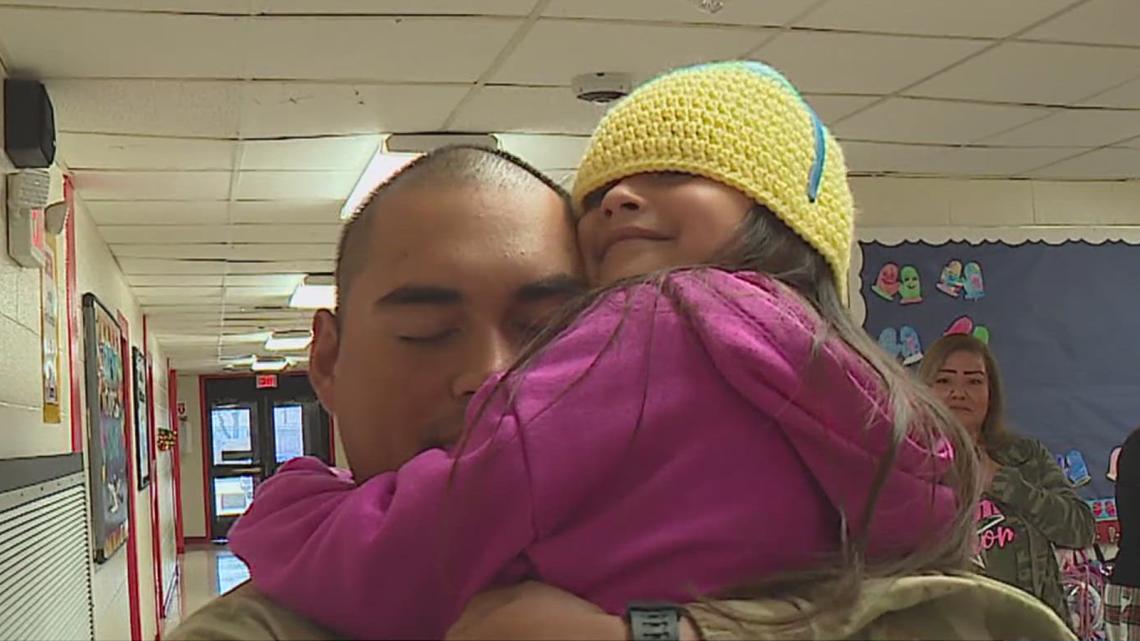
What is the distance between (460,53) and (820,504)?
2.57 meters

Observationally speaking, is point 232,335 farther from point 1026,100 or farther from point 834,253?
point 834,253

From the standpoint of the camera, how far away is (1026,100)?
12.7ft

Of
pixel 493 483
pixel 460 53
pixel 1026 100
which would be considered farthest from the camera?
pixel 1026 100

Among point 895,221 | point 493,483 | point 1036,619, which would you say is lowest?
point 1036,619

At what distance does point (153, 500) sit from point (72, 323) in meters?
4.86

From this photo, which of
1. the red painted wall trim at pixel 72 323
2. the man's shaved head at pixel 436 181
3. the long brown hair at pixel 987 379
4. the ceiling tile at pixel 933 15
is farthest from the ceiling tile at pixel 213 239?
the man's shaved head at pixel 436 181

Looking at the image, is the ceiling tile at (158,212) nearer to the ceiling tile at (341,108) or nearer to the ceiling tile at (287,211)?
the ceiling tile at (287,211)

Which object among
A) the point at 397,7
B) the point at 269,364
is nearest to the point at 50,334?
the point at 397,7

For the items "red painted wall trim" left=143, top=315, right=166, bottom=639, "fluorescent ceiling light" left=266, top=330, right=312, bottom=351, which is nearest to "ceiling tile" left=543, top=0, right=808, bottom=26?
"red painted wall trim" left=143, top=315, right=166, bottom=639

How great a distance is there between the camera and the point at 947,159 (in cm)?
471

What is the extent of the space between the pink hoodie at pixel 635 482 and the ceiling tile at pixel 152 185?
12.9 feet

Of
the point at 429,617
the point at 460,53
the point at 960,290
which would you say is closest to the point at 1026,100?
the point at 960,290

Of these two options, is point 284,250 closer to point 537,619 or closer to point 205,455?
point 537,619

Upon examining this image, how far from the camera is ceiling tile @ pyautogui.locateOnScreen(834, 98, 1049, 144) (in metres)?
3.91
